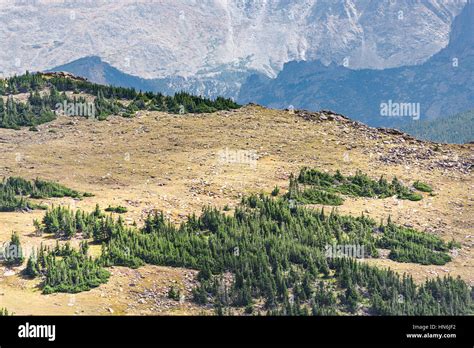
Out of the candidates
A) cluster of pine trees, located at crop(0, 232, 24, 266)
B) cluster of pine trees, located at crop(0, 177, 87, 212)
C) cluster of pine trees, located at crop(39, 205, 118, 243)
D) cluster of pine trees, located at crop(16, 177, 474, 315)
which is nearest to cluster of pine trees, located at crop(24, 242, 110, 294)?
cluster of pine trees, located at crop(16, 177, 474, 315)

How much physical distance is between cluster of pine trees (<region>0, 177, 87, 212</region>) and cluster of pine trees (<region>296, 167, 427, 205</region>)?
18039mm

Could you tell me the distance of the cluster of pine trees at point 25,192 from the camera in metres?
54.8

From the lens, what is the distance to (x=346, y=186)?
6462 centimetres

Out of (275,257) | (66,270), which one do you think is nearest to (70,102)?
(275,257)

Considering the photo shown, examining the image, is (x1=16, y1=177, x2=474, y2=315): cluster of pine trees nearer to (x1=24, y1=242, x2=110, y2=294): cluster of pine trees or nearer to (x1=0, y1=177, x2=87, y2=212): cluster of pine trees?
(x1=24, y1=242, x2=110, y2=294): cluster of pine trees

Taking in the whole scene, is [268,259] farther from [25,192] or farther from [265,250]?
[25,192]

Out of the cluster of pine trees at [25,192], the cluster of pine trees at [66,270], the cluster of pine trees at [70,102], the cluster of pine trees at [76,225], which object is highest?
the cluster of pine trees at [70,102]

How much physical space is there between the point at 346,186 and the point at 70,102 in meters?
37.4

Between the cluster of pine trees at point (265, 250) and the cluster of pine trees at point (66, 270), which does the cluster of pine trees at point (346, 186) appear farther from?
the cluster of pine trees at point (66, 270)

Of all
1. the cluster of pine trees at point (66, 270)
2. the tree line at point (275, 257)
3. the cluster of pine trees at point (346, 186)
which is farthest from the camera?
the cluster of pine trees at point (346, 186)

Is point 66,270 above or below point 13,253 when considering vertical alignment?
below

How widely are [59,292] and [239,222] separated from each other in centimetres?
1574

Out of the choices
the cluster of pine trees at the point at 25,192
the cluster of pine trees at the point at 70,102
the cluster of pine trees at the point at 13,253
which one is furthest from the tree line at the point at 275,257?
the cluster of pine trees at the point at 70,102

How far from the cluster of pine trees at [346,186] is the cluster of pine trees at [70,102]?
2428 centimetres
